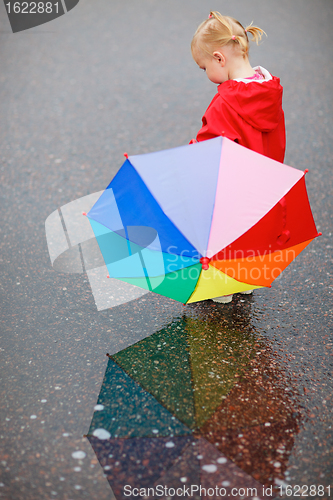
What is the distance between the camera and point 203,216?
212 cm

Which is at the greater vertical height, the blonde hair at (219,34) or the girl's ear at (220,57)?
the blonde hair at (219,34)

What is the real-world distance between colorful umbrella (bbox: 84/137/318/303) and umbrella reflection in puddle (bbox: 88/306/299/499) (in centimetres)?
45

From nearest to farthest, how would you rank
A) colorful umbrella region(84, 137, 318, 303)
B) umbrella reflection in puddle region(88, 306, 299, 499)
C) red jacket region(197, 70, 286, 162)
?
umbrella reflection in puddle region(88, 306, 299, 499) < colorful umbrella region(84, 137, 318, 303) < red jacket region(197, 70, 286, 162)

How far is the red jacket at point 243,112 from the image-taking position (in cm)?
251

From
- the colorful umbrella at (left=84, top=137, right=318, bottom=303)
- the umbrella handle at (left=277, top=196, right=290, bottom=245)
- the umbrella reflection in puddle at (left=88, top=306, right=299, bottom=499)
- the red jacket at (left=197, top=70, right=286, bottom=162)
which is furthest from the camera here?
the red jacket at (left=197, top=70, right=286, bottom=162)

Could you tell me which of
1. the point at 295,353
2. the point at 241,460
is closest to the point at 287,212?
the point at 295,353

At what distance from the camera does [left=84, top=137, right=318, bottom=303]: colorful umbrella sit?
2.12 metres

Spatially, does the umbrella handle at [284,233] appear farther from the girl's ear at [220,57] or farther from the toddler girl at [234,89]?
the girl's ear at [220,57]

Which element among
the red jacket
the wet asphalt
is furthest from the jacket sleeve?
the wet asphalt

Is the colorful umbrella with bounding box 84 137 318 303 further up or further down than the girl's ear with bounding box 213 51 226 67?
further down

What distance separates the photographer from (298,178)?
2281mm

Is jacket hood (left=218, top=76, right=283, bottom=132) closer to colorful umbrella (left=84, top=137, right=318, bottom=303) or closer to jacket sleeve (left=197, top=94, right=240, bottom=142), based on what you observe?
jacket sleeve (left=197, top=94, right=240, bottom=142)

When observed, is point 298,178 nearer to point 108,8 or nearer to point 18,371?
point 18,371

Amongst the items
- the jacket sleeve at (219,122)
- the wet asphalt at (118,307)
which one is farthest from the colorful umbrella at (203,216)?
the wet asphalt at (118,307)
